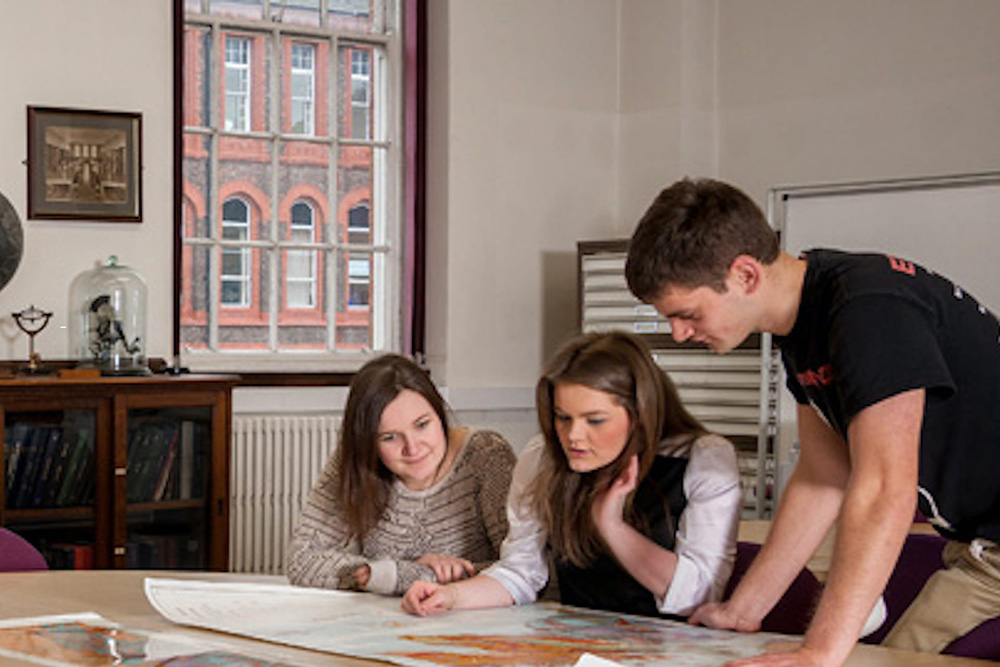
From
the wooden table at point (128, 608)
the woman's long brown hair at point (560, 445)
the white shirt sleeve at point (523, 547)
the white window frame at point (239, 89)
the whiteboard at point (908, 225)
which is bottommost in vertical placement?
the wooden table at point (128, 608)

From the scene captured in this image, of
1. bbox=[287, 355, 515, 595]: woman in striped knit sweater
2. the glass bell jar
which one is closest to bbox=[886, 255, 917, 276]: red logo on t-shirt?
bbox=[287, 355, 515, 595]: woman in striped knit sweater

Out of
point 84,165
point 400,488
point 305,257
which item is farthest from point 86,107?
point 400,488

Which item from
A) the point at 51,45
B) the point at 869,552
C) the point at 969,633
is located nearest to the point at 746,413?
the point at 51,45

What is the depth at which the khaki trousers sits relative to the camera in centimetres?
222

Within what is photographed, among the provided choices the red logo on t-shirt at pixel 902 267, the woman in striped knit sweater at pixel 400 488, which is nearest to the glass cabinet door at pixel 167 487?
the woman in striped knit sweater at pixel 400 488

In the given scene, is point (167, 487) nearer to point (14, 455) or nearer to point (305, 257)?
point (14, 455)

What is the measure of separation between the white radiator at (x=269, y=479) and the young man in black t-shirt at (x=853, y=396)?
12.7ft

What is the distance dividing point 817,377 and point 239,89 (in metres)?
4.62

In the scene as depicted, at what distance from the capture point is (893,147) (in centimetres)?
589

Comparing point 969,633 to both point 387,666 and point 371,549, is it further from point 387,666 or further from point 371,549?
point 371,549

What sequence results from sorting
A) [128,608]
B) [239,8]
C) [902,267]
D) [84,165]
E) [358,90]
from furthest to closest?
1. [358,90]
2. [239,8]
3. [84,165]
4. [128,608]
5. [902,267]

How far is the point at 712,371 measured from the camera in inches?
239

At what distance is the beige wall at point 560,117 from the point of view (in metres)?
5.64

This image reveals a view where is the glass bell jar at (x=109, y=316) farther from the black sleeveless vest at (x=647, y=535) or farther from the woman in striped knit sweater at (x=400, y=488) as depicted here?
the black sleeveless vest at (x=647, y=535)
